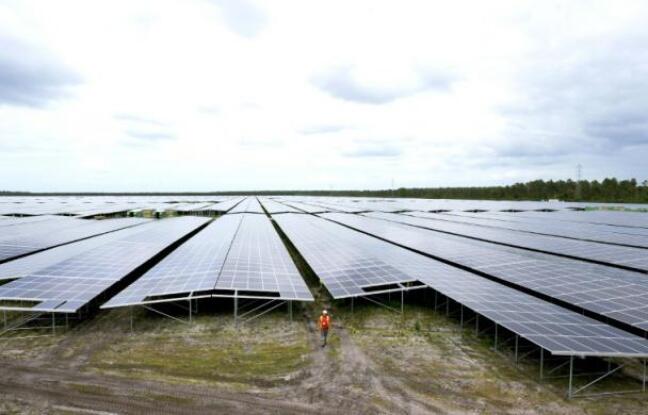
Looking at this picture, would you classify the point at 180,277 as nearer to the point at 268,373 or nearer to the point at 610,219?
the point at 268,373

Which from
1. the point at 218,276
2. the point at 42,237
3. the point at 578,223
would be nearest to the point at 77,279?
the point at 218,276

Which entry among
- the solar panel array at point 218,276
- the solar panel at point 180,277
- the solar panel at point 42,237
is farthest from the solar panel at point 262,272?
the solar panel at point 42,237

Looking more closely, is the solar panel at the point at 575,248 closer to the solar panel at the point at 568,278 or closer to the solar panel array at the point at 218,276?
the solar panel at the point at 568,278

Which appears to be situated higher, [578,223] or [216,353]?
[578,223]

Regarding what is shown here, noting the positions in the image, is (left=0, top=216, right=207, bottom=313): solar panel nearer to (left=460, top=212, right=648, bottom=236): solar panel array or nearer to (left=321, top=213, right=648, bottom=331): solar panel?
(left=321, top=213, right=648, bottom=331): solar panel

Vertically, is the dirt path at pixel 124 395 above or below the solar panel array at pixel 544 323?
below

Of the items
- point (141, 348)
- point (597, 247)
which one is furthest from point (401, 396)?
point (597, 247)

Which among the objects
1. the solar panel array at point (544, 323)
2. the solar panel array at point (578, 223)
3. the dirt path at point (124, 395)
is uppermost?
the solar panel array at point (578, 223)
